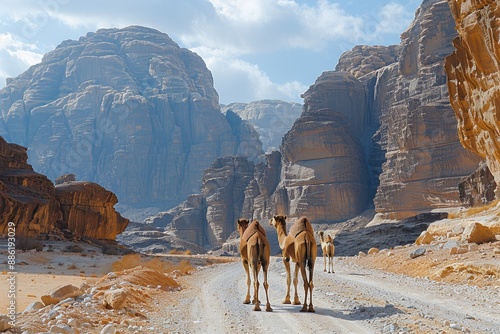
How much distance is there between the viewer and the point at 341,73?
120000mm

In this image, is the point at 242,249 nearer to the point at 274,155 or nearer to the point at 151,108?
the point at 274,155

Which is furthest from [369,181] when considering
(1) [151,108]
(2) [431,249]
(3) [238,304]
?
(1) [151,108]

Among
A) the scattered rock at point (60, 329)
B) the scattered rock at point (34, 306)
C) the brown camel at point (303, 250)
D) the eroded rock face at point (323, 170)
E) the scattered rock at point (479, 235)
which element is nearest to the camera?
the scattered rock at point (60, 329)

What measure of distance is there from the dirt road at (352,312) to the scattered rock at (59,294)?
6.65 feet

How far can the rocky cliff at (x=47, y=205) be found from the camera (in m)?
43.9

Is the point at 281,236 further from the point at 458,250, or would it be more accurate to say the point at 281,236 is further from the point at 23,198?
the point at 23,198

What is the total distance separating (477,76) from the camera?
30797 mm

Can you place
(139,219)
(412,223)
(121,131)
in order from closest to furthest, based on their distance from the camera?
(412,223), (139,219), (121,131)

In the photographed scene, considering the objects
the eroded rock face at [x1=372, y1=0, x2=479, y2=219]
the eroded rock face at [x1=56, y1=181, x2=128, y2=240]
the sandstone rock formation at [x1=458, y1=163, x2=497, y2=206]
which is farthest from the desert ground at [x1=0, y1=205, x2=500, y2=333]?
the eroded rock face at [x1=372, y1=0, x2=479, y2=219]

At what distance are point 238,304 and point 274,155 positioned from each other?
109m

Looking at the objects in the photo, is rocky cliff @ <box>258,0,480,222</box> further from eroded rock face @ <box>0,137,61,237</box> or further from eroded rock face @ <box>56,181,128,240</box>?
eroded rock face @ <box>0,137,61,237</box>

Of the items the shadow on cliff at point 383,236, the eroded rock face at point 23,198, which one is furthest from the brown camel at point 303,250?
the shadow on cliff at point 383,236

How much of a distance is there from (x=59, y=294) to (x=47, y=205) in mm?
39418

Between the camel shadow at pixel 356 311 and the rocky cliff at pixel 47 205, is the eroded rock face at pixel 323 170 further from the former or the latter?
the camel shadow at pixel 356 311
